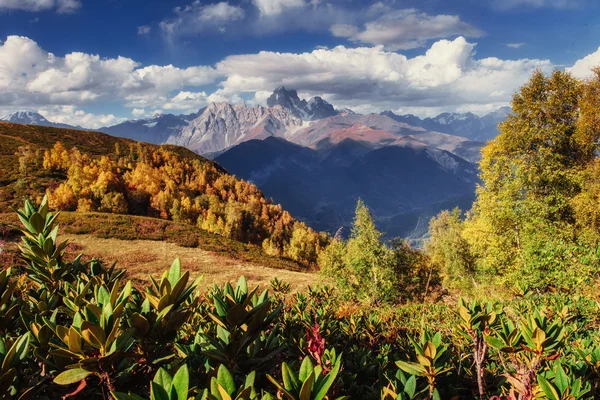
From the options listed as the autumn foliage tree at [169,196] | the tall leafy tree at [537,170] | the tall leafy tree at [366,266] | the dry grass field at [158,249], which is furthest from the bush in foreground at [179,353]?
the autumn foliage tree at [169,196]

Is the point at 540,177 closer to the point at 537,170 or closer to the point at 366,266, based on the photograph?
the point at 537,170

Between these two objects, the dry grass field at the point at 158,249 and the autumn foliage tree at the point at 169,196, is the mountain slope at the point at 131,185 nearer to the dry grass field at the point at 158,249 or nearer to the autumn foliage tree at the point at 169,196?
the autumn foliage tree at the point at 169,196

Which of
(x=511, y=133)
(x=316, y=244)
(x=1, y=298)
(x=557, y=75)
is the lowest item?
(x=316, y=244)

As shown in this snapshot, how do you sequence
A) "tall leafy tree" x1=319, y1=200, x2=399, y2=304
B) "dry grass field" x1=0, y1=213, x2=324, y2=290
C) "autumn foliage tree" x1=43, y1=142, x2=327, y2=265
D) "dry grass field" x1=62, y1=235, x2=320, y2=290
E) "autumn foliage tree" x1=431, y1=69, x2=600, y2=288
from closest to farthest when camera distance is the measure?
"autumn foliage tree" x1=431, y1=69, x2=600, y2=288
"tall leafy tree" x1=319, y1=200, x2=399, y2=304
"dry grass field" x1=62, y1=235, x2=320, y2=290
"dry grass field" x1=0, y1=213, x2=324, y2=290
"autumn foliage tree" x1=43, y1=142, x2=327, y2=265

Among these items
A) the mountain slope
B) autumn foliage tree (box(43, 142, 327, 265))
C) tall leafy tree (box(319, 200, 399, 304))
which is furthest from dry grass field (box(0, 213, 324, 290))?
autumn foliage tree (box(43, 142, 327, 265))

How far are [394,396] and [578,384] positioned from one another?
3.46ft

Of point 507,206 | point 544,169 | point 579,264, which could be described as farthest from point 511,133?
point 579,264

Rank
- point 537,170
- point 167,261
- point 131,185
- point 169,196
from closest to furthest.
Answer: point 537,170, point 167,261, point 169,196, point 131,185

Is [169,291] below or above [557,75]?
below

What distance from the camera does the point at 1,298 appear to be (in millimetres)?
2182

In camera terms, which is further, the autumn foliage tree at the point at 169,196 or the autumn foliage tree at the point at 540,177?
the autumn foliage tree at the point at 169,196

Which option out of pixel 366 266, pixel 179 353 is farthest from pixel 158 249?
pixel 179 353

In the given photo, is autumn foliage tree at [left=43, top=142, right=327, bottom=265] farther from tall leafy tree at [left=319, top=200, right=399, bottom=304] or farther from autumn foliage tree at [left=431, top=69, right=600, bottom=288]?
autumn foliage tree at [left=431, top=69, right=600, bottom=288]

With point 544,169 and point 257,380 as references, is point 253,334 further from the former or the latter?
point 544,169
